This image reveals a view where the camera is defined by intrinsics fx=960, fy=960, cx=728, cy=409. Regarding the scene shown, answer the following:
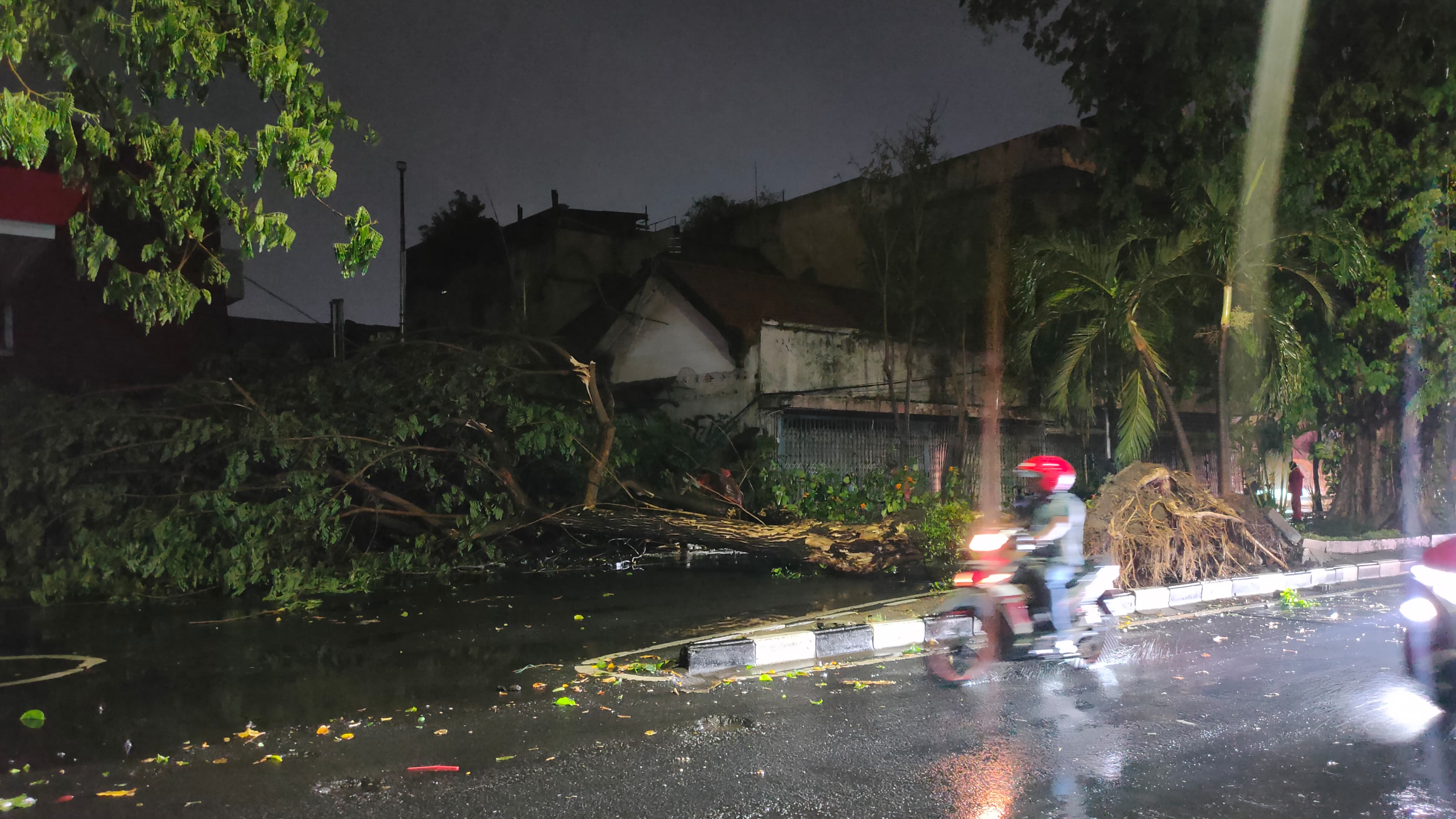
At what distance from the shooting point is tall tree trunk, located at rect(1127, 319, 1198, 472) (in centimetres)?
1300

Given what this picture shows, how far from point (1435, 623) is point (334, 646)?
753cm

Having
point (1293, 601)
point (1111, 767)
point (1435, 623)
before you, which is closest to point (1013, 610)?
point (1111, 767)

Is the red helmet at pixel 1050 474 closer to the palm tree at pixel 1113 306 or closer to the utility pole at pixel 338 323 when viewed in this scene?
the palm tree at pixel 1113 306

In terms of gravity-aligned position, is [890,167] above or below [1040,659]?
above

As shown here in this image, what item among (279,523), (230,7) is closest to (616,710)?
(230,7)

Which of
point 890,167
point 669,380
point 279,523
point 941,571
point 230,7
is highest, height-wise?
point 890,167

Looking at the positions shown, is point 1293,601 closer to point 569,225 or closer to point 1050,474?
point 1050,474

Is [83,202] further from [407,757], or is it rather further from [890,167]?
[890,167]

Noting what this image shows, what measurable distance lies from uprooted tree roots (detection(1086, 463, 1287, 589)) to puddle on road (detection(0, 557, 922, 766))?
2.23m

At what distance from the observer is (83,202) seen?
41.5 ft

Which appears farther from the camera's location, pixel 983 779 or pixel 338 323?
pixel 338 323

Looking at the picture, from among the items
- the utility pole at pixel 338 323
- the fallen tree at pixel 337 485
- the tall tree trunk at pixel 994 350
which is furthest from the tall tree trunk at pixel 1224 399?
the utility pole at pixel 338 323

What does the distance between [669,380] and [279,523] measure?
33.0ft

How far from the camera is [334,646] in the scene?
306 inches
